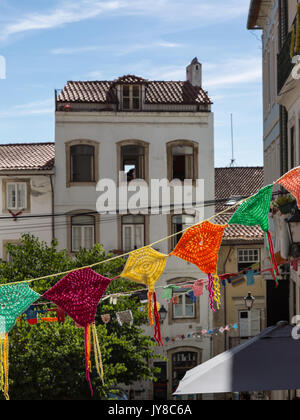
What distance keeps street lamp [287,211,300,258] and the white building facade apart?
18294mm

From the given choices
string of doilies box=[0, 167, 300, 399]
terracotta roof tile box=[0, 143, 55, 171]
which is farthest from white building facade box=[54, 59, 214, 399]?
string of doilies box=[0, 167, 300, 399]

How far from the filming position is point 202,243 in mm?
9438

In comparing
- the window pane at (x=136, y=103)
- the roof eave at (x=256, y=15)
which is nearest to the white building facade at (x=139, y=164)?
the window pane at (x=136, y=103)

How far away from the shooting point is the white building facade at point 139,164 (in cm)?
3281

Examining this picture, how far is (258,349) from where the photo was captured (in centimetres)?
1098

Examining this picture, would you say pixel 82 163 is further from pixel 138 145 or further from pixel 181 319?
pixel 181 319

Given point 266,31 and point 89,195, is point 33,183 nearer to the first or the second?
point 89,195

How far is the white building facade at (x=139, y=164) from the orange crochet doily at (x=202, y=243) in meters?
23.1

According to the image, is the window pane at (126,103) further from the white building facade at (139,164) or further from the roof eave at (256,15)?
the roof eave at (256,15)

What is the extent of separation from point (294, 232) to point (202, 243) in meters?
5.48

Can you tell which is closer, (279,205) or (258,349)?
(258,349)

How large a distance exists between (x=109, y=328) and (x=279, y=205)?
11047 millimetres

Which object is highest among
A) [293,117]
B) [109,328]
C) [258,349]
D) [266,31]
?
[266,31]
